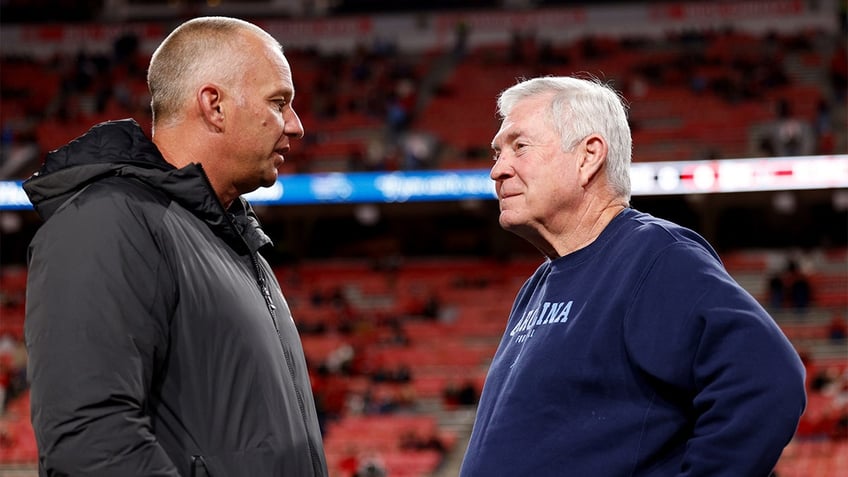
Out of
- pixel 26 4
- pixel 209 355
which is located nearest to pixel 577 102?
pixel 209 355

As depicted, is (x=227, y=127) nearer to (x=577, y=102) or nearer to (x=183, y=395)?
(x=183, y=395)

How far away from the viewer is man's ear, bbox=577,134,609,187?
87.7 inches

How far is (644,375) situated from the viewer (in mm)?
1974

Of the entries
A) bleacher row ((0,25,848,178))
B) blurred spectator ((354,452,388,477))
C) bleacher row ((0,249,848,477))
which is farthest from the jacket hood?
bleacher row ((0,25,848,178))

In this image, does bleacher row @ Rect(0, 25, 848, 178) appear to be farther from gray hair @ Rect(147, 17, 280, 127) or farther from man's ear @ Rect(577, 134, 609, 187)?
gray hair @ Rect(147, 17, 280, 127)

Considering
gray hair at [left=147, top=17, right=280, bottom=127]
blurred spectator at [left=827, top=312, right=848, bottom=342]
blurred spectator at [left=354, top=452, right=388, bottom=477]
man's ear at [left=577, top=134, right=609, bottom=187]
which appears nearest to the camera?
gray hair at [left=147, top=17, right=280, bottom=127]

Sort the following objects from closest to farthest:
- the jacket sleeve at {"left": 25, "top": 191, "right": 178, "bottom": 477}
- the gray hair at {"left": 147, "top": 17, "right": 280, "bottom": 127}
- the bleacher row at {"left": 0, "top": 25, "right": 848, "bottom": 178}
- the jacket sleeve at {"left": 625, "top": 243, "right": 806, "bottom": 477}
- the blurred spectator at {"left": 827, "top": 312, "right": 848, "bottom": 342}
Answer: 1. the jacket sleeve at {"left": 25, "top": 191, "right": 178, "bottom": 477}
2. the jacket sleeve at {"left": 625, "top": 243, "right": 806, "bottom": 477}
3. the gray hair at {"left": 147, "top": 17, "right": 280, "bottom": 127}
4. the blurred spectator at {"left": 827, "top": 312, "right": 848, "bottom": 342}
5. the bleacher row at {"left": 0, "top": 25, "right": 848, "bottom": 178}

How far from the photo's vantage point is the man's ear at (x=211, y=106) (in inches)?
80.3

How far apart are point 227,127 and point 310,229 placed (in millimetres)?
17898

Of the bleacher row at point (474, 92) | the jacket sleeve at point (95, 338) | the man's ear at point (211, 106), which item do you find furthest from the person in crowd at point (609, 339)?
the bleacher row at point (474, 92)

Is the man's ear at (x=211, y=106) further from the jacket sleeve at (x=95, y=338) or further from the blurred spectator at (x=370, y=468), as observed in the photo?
the blurred spectator at (x=370, y=468)

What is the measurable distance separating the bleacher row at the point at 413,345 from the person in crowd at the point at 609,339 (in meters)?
9.16

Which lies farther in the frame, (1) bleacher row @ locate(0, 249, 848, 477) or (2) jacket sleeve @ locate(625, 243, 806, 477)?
(1) bleacher row @ locate(0, 249, 848, 477)

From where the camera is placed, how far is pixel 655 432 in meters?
1.96
